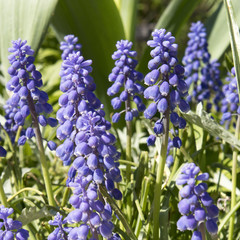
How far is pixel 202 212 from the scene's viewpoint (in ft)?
6.25

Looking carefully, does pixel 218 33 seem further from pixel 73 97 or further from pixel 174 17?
pixel 73 97

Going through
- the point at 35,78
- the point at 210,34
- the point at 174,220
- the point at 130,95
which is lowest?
the point at 174,220

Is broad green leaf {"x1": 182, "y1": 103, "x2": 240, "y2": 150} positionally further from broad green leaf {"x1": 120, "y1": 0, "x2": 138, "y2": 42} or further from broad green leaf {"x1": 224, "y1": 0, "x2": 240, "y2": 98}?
broad green leaf {"x1": 120, "y1": 0, "x2": 138, "y2": 42}

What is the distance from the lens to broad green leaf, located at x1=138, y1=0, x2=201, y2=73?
4.88 meters

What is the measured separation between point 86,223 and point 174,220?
1.28 m

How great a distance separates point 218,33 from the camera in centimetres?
518

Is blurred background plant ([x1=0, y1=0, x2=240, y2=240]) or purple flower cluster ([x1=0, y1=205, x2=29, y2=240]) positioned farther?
blurred background plant ([x1=0, y1=0, x2=240, y2=240])

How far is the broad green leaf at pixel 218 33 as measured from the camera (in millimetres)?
5039

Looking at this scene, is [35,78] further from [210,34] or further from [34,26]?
[210,34]

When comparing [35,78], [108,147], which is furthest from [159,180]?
[35,78]

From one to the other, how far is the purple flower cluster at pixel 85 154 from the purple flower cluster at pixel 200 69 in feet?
6.33

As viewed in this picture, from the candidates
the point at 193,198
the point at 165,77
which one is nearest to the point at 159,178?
the point at 165,77

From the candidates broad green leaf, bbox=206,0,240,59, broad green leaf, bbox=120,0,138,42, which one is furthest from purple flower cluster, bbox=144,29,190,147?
broad green leaf, bbox=120,0,138,42

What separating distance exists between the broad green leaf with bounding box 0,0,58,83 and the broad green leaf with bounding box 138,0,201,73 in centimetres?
115
